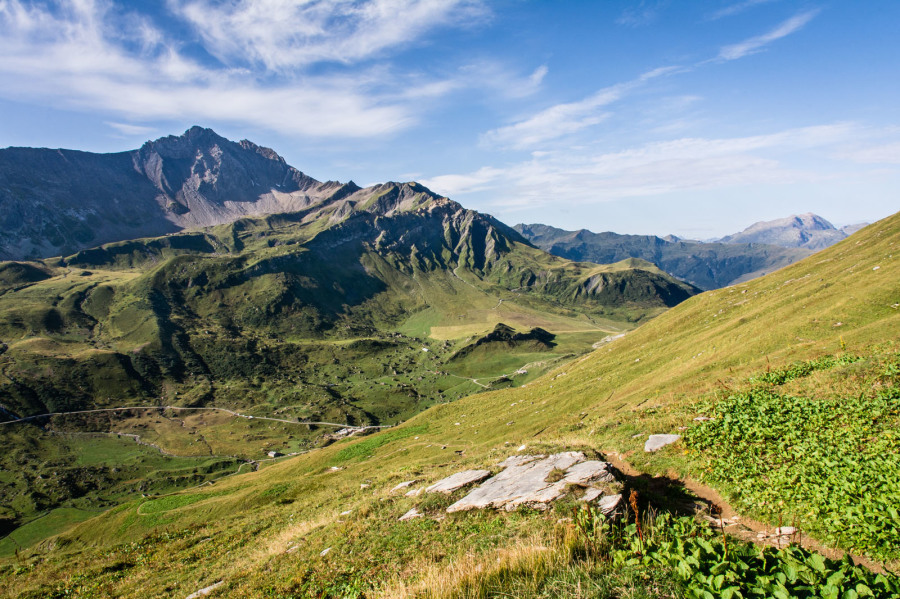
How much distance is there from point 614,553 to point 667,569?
1.38 metres

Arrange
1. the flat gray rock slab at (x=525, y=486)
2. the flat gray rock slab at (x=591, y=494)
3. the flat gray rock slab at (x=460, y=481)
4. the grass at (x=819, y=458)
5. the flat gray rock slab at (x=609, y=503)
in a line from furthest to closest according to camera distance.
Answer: the flat gray rock slab at (x=460, y=481), the flat gray rock slab at (x=525, y=486), the flat gray rock slab at (x=591, y=494), the flat gray rock slab at (x=609, y=503), the grass at (x=819, y=458)

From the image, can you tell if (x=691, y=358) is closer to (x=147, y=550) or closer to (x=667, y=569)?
(x=667, y=569)

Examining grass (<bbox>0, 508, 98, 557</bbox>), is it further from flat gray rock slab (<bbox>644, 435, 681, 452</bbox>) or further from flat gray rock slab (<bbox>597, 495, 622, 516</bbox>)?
flat gray rock slab (<bbox>597, 495, 622, 516</bbox>)

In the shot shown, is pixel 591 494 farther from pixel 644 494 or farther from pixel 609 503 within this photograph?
pixel 644 494

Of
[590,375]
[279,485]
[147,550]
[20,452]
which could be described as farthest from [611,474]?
[20,452]

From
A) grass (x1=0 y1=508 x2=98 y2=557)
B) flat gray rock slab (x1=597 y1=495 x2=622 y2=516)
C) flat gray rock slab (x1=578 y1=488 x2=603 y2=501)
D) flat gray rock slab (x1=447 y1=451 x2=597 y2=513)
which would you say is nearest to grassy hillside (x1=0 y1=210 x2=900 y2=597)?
flat gray rock slab (x1=447 y1=451 x2=597 y2=513)

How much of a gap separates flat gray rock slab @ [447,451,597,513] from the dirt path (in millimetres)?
3156

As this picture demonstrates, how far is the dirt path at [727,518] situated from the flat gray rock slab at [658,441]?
80.5 inches

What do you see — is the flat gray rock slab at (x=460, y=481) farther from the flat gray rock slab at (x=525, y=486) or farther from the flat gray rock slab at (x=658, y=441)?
the flat gray rock slab at (x=658, y=441)

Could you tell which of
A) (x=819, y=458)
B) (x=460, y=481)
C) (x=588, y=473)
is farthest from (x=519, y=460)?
(x=819, y=458)

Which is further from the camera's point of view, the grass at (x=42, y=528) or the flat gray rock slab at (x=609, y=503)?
the grass at (x=42, y=528)

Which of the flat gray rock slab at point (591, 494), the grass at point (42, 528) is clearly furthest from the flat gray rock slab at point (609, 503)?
the grass at point (42, 528)

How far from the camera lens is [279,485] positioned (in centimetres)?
5119

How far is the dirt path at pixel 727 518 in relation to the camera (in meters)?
11.6
